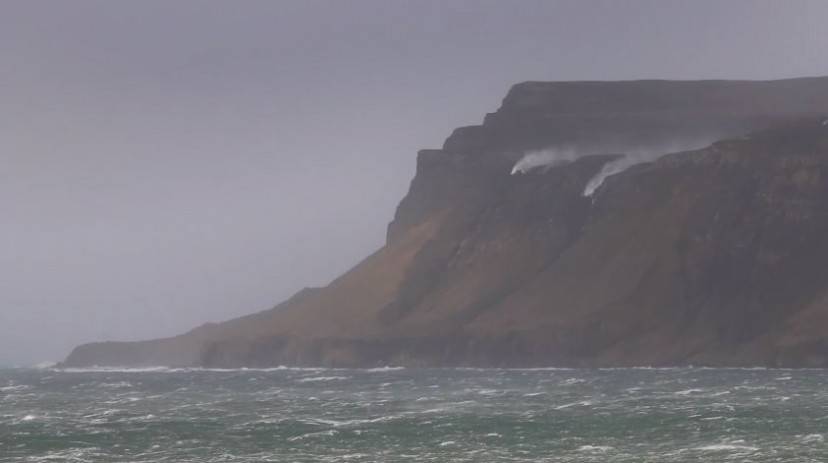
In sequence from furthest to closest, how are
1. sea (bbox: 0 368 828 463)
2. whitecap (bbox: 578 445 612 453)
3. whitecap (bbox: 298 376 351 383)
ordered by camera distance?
whitecap (bbox: 298 376 351 383), sea (bbox: 0 368 828 463), whitecap (bbox: 578 445 612 453)

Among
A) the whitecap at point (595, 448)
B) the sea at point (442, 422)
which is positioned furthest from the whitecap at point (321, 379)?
the whitecap at point (595, 448)

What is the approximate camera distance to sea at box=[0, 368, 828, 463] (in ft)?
203

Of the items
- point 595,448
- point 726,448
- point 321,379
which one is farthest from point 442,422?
point 321,379

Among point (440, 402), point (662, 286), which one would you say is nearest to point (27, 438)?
point (440, 402)

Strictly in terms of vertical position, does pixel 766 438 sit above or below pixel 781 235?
below

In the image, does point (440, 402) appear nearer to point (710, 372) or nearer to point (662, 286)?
point (710, 372)

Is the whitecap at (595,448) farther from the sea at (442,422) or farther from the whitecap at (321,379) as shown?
the whitecap at (321,379)

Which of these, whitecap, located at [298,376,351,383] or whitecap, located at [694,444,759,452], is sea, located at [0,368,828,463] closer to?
whitecap, located at [694,444,759,452]

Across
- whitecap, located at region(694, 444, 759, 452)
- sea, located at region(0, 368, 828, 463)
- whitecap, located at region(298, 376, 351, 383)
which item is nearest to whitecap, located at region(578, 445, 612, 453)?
sea, located at region(0, 368, 828, 463)

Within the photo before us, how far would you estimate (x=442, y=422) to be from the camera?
79.1 m

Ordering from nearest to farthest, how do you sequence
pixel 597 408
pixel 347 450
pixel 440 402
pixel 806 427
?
pixel 347 450 → pixel 806 427 → pixel 597 408 → pixel 440 402

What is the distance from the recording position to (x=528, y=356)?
579 ft

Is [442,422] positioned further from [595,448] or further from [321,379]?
[321,379]

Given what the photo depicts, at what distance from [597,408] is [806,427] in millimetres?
20157
